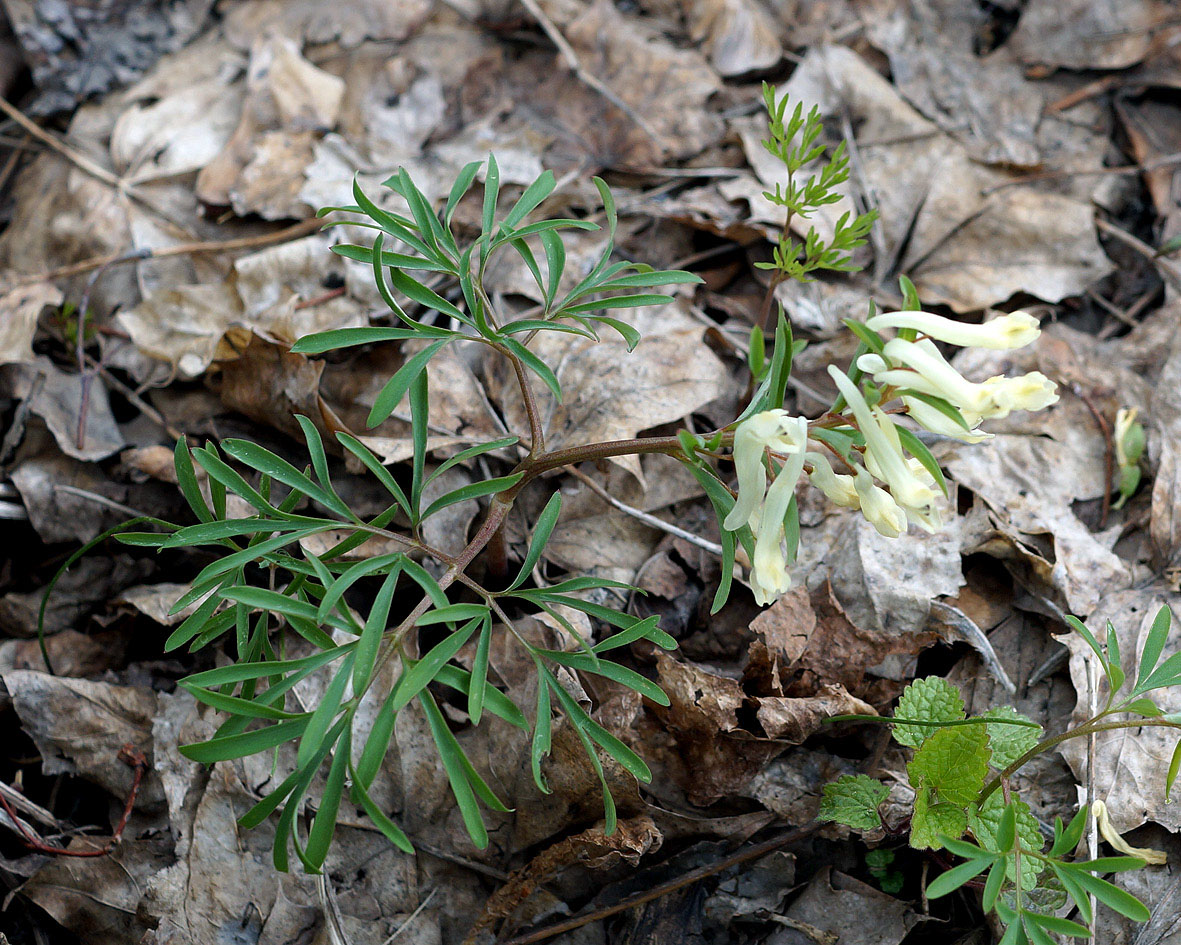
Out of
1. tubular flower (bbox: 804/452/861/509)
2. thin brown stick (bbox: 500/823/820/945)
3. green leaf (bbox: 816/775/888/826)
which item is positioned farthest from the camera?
thin brown stick (bbox: 500/823/820/945)

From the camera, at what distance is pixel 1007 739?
6.68ft

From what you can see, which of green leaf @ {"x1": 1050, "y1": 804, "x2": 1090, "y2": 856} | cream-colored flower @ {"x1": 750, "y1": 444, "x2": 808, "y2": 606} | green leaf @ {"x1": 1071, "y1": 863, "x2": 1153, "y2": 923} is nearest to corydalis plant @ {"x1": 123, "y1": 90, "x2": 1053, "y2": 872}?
cream-colored flower @ {"x1": 750, "y1": 444, "x2": 808, "y2": 606}

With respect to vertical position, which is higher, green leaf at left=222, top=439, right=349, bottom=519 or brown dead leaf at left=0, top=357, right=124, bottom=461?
green leaf at left=222, top=439, right=349, bottom=519

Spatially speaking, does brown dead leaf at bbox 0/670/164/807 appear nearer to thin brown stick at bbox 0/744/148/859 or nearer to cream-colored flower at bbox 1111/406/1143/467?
thin brown stick at bbox 0/744/148/859

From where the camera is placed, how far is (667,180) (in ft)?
11.8

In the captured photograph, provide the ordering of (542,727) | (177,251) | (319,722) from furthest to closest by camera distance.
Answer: (177,251)
(542,727)
(319,722)

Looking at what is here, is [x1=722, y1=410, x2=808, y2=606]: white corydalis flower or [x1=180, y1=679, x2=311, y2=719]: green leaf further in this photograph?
[x1=180, y1=679, x2=311, y2=719]: green leaf

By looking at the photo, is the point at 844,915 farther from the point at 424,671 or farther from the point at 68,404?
the point at 68,404

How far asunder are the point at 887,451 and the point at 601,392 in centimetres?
149

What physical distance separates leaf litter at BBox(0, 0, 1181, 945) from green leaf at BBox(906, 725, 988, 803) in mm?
318

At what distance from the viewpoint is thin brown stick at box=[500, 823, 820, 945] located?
2.08 m

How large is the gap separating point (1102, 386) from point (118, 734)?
3512mm

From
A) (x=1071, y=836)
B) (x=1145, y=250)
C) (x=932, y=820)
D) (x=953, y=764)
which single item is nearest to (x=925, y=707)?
Result: (x=953, y=764)

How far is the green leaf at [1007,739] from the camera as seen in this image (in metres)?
2.02
